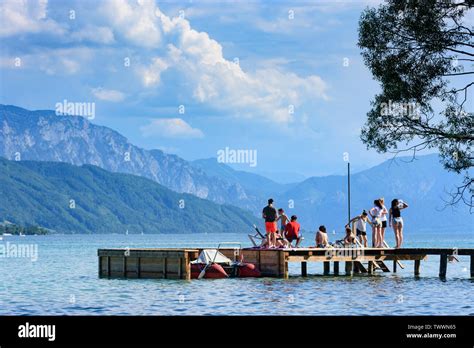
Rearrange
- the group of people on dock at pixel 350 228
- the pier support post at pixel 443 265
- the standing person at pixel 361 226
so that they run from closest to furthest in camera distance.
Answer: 1. the group of people on dock at pixel 350 228
2. the standing person at pixel 361 226
3. the pier support post at pixel 443 265

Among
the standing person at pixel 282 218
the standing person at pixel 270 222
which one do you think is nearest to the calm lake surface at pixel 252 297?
the standing person at pixel 270 222

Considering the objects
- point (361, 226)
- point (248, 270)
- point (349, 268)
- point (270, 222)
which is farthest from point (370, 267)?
point (270, 222)

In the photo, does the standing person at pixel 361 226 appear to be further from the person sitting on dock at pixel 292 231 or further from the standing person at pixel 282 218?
the standing person at pixel 282 218

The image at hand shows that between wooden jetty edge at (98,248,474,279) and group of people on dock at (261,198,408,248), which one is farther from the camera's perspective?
wooden jetty edge at (98,248,474,279)

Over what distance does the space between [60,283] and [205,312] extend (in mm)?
22628

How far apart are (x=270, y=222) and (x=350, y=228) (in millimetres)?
6865

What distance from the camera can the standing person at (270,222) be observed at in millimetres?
41219

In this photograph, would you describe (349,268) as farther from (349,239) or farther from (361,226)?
(361,226)

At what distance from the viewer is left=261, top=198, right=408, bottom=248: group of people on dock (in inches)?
1683

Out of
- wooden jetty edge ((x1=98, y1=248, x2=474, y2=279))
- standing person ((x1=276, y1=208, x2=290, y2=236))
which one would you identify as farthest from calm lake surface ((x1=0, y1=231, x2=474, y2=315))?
standing person ((x1=276, y1=208, x2=290, y2=236))

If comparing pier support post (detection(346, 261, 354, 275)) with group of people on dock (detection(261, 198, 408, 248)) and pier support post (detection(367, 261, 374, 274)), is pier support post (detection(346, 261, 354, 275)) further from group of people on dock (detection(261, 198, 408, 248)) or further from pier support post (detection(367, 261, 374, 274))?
group of people on dock (detection(261, 198, 408, 248))
